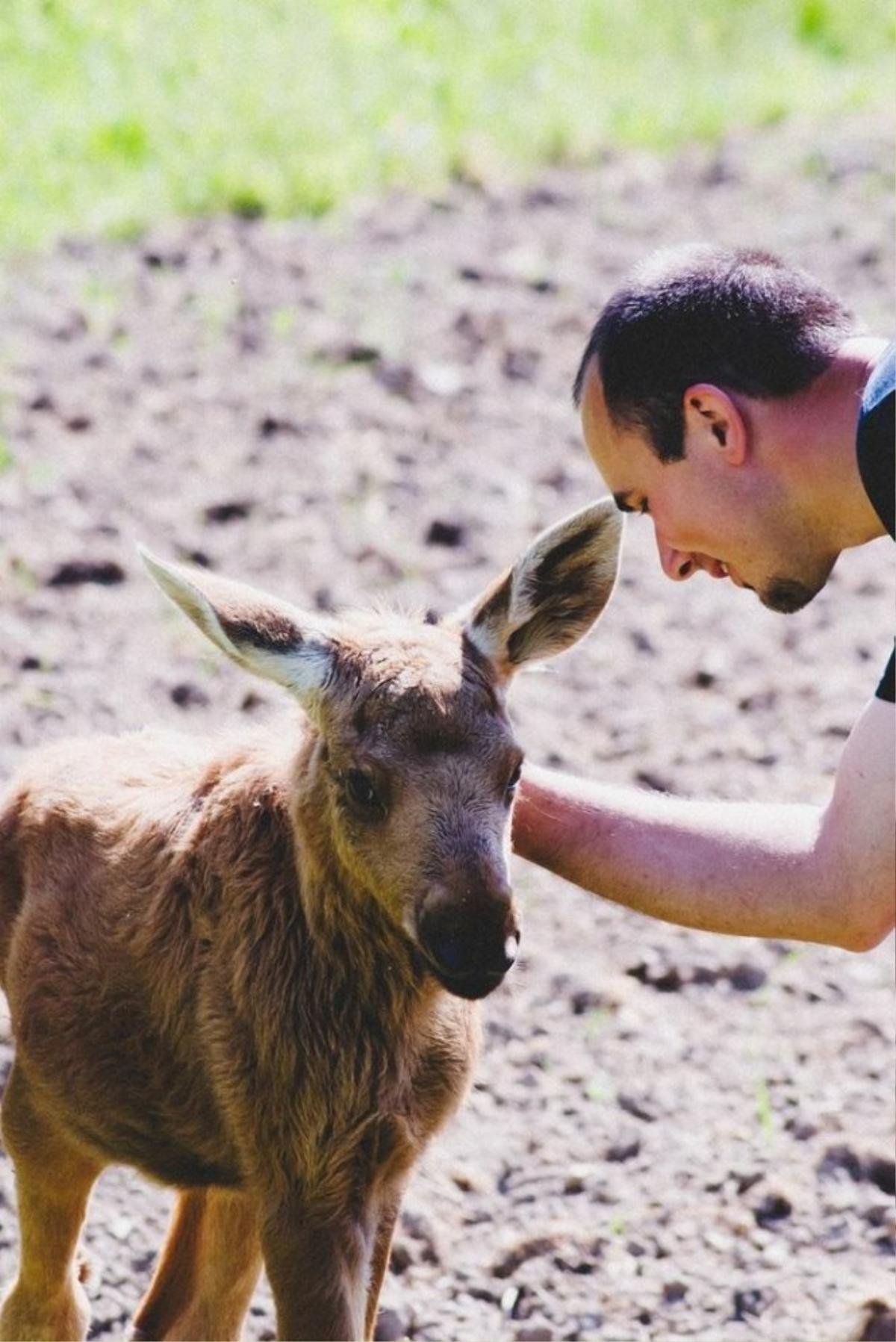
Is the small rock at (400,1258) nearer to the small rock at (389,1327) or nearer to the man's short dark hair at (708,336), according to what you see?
the small rock at (389,1327)

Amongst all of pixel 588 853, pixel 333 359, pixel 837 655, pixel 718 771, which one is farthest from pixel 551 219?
pixel 588 853

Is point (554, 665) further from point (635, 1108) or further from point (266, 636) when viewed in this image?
point (266, 636)

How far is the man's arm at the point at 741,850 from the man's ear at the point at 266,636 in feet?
2.23

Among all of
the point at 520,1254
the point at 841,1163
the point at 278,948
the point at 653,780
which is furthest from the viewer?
the point at 653,780

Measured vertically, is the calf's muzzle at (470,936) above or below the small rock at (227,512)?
above

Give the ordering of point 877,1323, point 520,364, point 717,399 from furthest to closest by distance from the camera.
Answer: point 520,364 < point 877,1323 < point 717,399

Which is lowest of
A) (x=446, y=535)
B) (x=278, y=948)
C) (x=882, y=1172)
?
(x=446, y=535)

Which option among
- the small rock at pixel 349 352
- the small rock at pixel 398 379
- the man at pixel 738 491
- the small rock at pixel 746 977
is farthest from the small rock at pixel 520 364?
the man at pixel 738 491

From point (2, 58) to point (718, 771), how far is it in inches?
316

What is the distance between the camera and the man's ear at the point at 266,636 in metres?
5.21

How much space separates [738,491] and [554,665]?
153 inches

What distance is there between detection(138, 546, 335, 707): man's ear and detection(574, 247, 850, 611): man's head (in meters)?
0.89

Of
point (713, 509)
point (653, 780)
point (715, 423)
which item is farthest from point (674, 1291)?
point (653, 780)

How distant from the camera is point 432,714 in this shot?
5.05m
